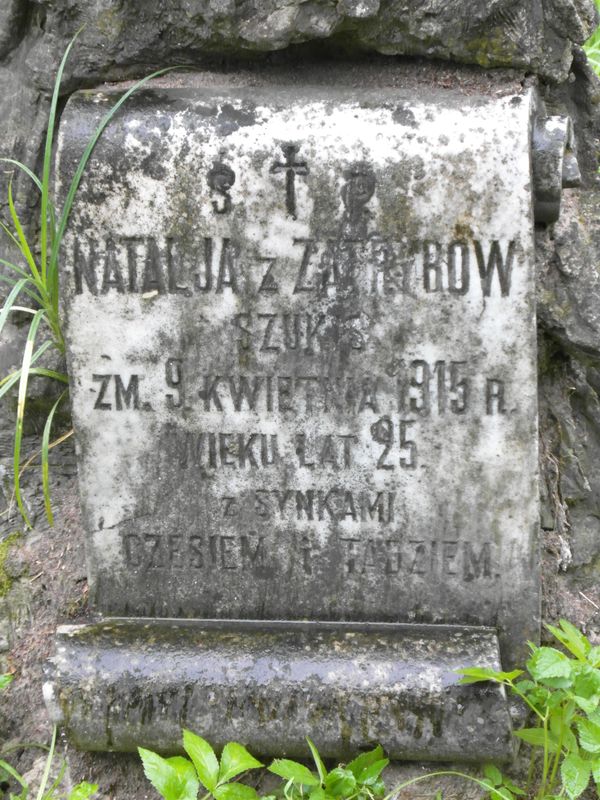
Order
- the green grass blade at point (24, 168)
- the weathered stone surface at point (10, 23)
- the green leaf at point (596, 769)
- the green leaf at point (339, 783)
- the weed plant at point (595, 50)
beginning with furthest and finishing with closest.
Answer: the weed plant at point (595, 50) < the weathered stone surface at point (10, 23) < the green grass blade at point (24, 168) < the green leaf at point (339, 783) < the green leaf at point (596, 769)

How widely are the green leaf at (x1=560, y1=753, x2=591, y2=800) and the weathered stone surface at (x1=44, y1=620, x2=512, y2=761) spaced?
0.15 metres

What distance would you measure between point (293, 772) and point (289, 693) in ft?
0.56

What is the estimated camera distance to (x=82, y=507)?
6.98ft

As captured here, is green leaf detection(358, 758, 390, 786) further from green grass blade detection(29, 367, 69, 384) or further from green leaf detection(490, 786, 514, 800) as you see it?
green grass blade detection(29, 367, 69, 384)

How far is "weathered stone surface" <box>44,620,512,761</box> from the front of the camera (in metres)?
1.92

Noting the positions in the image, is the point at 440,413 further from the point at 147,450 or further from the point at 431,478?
the point at 147,450

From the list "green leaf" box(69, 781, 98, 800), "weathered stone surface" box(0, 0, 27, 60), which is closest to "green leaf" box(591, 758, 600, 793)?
"green leaf" box(69, 781, 98, 800)

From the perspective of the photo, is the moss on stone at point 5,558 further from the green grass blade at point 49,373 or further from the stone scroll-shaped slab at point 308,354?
the green grass blade at point 49,373

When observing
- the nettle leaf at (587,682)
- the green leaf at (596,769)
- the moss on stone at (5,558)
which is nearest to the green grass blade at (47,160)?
the moss on stone at (5,558)

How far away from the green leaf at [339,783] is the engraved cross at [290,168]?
112cm

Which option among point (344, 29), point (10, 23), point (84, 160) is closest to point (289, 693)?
point (84, 160)

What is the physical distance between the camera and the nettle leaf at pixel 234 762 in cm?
178

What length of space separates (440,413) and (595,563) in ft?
2.07

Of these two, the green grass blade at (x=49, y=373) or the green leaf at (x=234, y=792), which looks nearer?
the green leaf at (x=234, y=792)
